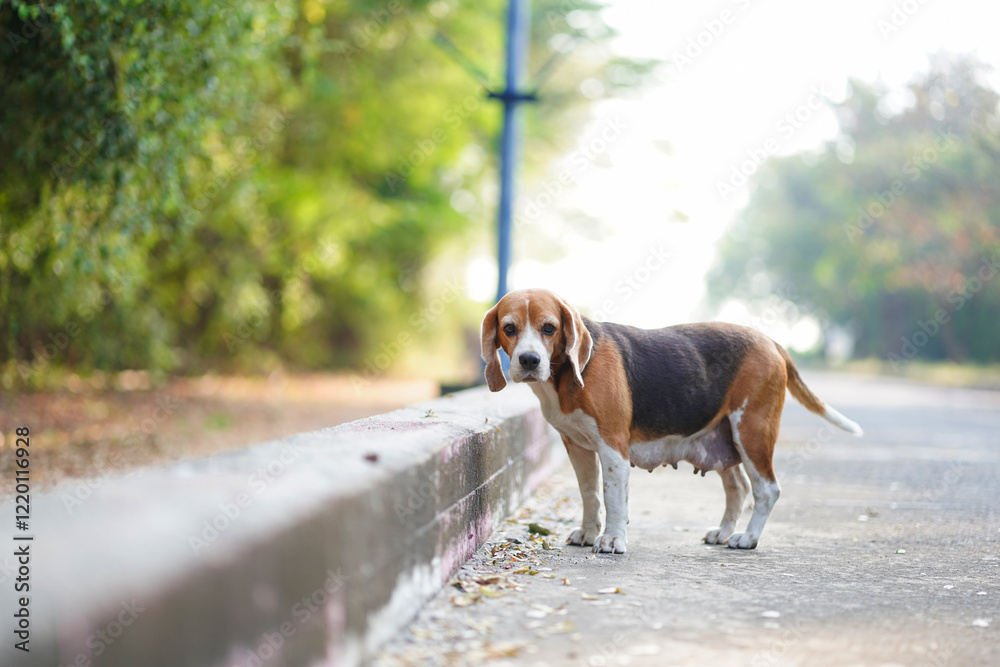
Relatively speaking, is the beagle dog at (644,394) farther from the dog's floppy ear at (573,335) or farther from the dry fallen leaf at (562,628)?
the dry fallen leaf at (562,628)

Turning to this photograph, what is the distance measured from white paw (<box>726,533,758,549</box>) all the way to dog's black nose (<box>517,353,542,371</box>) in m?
1.76

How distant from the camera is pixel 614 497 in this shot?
5645 millimetres

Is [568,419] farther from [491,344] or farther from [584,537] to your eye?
[584,537]

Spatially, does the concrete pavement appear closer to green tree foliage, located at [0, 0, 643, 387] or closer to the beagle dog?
the beagle dog

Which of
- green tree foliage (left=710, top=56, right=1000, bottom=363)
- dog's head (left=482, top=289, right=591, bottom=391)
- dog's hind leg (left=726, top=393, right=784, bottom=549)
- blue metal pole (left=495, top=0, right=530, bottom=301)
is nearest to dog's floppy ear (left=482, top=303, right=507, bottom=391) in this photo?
dog's head (left=482, top=289, right=591, bottom=391)

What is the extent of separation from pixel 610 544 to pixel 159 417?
11769mm

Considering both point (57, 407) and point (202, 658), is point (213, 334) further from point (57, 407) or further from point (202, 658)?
point (202, 658)

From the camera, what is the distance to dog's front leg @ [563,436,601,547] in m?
6.02

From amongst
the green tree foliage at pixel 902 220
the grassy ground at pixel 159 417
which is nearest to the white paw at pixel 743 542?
the grassy ground at pixel 159 417

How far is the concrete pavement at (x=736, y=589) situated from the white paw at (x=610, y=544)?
7cm

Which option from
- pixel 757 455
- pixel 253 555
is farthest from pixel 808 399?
pixel 253 555

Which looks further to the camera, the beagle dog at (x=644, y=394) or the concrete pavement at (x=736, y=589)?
the beagle dog at (x=644, y=394)

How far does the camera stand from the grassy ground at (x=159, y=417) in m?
11.6

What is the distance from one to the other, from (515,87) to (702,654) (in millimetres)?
9304
